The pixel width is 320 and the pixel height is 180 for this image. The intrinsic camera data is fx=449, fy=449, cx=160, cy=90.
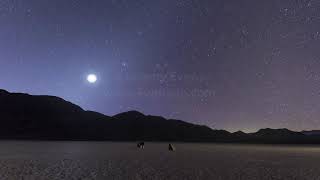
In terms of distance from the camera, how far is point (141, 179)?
1356 inches

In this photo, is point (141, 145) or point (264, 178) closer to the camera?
point (264, 178)

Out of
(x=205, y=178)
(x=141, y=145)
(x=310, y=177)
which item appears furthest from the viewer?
(x=141, y=145)

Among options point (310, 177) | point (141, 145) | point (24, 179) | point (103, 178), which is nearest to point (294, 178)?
point (310, 177)

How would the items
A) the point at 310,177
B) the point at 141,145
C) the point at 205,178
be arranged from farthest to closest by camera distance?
the point at 141,145, the point at 310,177, the point at 205,178

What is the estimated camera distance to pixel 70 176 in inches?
1414

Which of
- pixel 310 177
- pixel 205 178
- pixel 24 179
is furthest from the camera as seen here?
pixel 310 177

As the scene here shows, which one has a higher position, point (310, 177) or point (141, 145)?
point (141, 145)

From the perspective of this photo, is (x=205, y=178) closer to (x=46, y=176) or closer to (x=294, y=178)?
(x=294, y=178)

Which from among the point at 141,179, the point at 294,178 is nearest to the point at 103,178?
the point at 141,179

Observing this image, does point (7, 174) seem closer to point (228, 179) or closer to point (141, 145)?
point (228, 179)

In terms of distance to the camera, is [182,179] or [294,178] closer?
[182,179]

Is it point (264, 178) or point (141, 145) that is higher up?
point (141, 145)

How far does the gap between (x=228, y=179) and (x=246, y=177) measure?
2.61 meters

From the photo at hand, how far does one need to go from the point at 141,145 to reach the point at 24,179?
4105 inches
